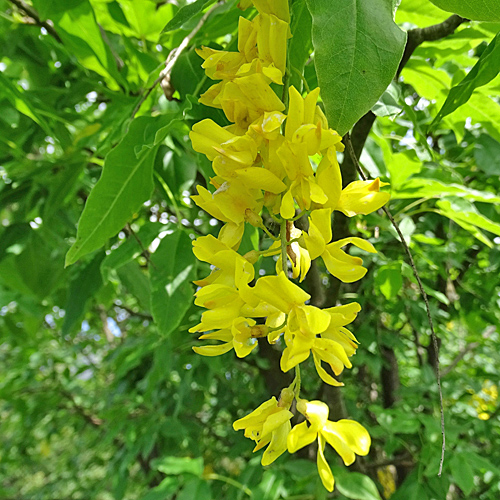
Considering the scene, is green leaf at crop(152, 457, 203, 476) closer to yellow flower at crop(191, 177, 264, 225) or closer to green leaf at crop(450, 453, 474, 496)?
green leaf at crop(450, 453, 474, 496)

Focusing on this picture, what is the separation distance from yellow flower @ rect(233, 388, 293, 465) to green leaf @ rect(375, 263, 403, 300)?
0.70 meters

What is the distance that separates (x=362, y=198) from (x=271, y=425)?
179 millimetres

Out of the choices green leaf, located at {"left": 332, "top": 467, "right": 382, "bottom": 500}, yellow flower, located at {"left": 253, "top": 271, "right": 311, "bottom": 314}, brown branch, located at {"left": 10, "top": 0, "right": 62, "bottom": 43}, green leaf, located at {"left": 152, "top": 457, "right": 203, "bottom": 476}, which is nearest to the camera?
yellow flower, located at {"left": 253, "top": 271, "right": 311, "bottom": 314}

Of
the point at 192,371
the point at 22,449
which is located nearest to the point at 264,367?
the point at 192,371

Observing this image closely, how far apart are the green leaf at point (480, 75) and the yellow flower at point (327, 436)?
30cm

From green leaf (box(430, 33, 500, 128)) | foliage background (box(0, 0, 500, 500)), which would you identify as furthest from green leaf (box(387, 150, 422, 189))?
green leaf (box(430, 33, 500, 128))

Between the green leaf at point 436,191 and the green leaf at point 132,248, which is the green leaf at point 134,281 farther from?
the green leaf at point 436,191

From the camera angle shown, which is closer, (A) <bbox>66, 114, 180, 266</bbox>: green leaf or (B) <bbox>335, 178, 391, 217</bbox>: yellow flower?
(B) <bbox>335, 178, 391, 217</bbox>: yellow flower

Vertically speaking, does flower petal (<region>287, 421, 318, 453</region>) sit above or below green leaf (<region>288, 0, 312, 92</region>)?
below

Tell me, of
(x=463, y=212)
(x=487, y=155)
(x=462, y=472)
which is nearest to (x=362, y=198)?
(x=463, y=212)

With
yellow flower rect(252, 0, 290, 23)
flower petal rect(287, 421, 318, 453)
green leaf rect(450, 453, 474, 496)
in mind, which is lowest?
green leaf rect(450, 453, 474, 496)

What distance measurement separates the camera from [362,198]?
0.35 m

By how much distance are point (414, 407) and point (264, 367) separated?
0.58 m

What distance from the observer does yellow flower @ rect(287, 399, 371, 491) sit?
0.31 m
